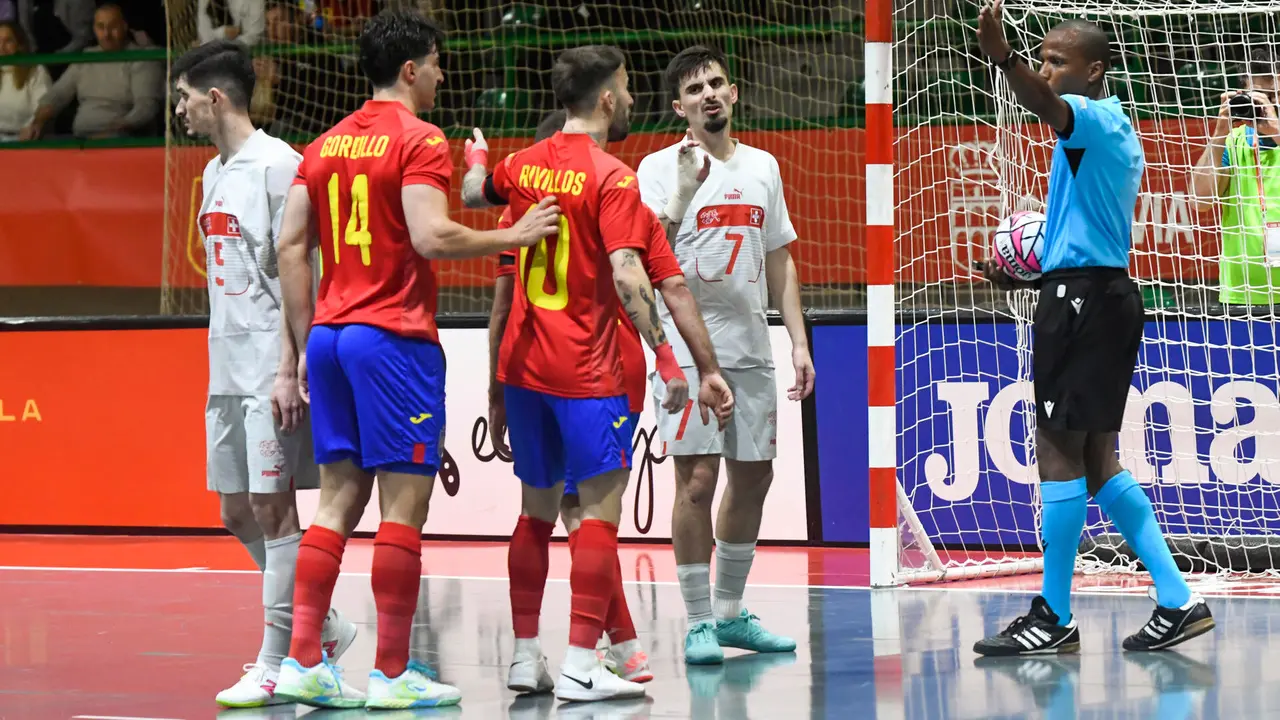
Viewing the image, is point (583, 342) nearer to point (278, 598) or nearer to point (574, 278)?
point (574, 278)

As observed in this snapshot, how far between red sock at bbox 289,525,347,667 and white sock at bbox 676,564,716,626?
55.8 inches

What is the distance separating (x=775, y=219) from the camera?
19.9 ft

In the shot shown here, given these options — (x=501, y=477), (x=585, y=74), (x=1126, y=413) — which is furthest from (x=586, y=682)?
(x=501, y=477)

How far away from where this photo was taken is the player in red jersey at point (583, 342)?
4855 mm

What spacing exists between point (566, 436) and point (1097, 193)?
6.72ft

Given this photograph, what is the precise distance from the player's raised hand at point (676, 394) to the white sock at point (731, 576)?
120 cm

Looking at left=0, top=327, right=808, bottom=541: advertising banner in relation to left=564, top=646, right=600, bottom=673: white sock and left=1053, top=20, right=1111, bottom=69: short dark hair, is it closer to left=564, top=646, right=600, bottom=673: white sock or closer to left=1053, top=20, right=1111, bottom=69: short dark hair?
left=564, top=646, right=600, bottom=673: white sock

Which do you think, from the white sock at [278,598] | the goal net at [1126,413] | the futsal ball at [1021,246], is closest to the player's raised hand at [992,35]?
the futsal ball at [1021,246]

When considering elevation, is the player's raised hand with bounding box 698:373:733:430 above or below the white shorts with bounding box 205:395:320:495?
above

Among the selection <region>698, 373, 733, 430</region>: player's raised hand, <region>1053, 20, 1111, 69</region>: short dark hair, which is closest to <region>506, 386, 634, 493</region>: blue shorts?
<region>698, 373, 733, 430</region>: player's raised hand

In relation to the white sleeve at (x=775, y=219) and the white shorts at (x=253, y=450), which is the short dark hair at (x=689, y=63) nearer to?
the white sleeve at (x=775, y=219)

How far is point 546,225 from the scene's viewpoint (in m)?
4.81

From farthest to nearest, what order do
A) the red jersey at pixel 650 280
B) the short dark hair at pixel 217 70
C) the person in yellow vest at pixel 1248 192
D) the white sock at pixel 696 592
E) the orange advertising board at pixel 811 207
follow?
1. the orange advertising board at pixel 811 207
2. the person in yellow vest at pixel 1248 192
3. the white sock at pixel 696 592
4. the short dark hair at pixel 217 70
5. the red jersey at pixel 650 280

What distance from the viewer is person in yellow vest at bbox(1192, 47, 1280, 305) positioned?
8.12m
